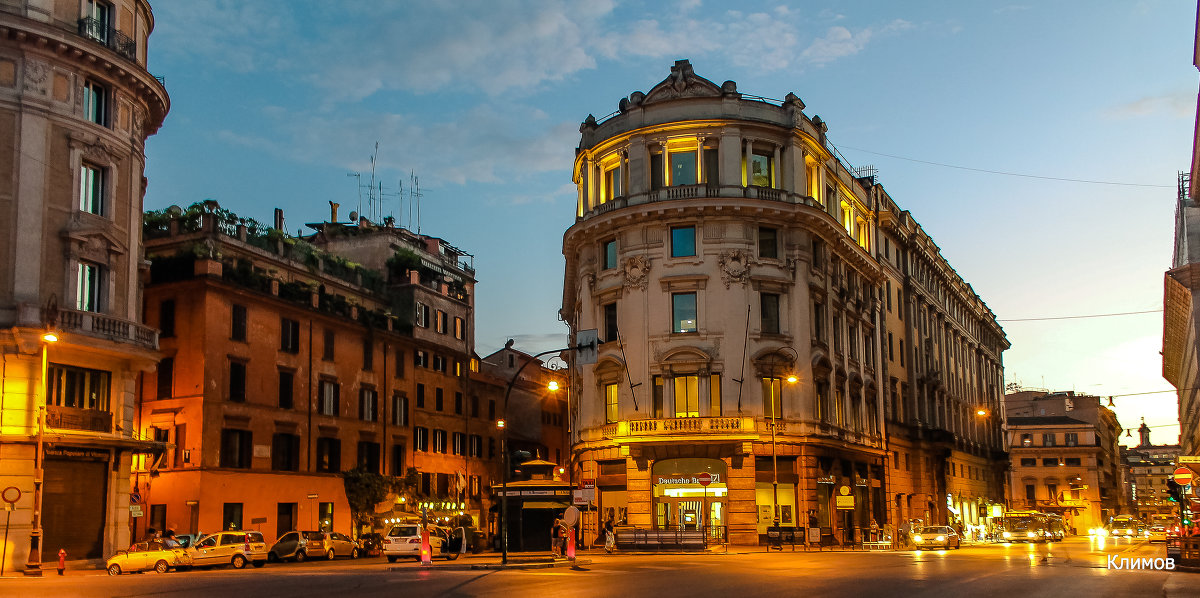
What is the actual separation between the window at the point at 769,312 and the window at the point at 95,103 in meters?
28.8

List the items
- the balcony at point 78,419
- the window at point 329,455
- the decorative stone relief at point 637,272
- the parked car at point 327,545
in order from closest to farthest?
1. the balcony at point 78,419
2. the parked car at point 327,545
3. the decorative stone relief at point 637,272
4. the window at point 329,455

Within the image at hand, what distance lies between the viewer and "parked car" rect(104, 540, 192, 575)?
36.4 m

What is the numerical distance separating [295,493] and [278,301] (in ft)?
32.2

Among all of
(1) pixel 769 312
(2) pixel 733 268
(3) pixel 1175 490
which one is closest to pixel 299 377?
(2) pixel 733 268

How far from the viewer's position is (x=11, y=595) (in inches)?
886

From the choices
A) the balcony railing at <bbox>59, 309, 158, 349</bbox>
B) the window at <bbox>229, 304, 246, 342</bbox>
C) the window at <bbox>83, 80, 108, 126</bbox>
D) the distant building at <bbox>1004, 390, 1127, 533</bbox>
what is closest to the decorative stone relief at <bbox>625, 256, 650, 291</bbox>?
the window at <bbox>229, 304, 246, 342</bbox>

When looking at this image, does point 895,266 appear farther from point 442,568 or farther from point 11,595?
point 11,595

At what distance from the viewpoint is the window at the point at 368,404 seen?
63.4 metres

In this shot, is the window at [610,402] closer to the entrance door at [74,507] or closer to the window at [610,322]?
the window at [610,322]

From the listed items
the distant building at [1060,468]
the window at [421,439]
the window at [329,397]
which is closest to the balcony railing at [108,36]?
the window at [329,397]

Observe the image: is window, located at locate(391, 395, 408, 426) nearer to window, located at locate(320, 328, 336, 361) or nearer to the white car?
window, located at locate(320, 328, 336, 361)

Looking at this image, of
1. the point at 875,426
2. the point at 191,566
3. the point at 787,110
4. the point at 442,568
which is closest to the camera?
the point at 442,568

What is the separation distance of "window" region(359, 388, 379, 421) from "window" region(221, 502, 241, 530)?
1155 centimetres

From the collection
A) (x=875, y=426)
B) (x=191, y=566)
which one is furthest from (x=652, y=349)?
(x=191, y=566)
